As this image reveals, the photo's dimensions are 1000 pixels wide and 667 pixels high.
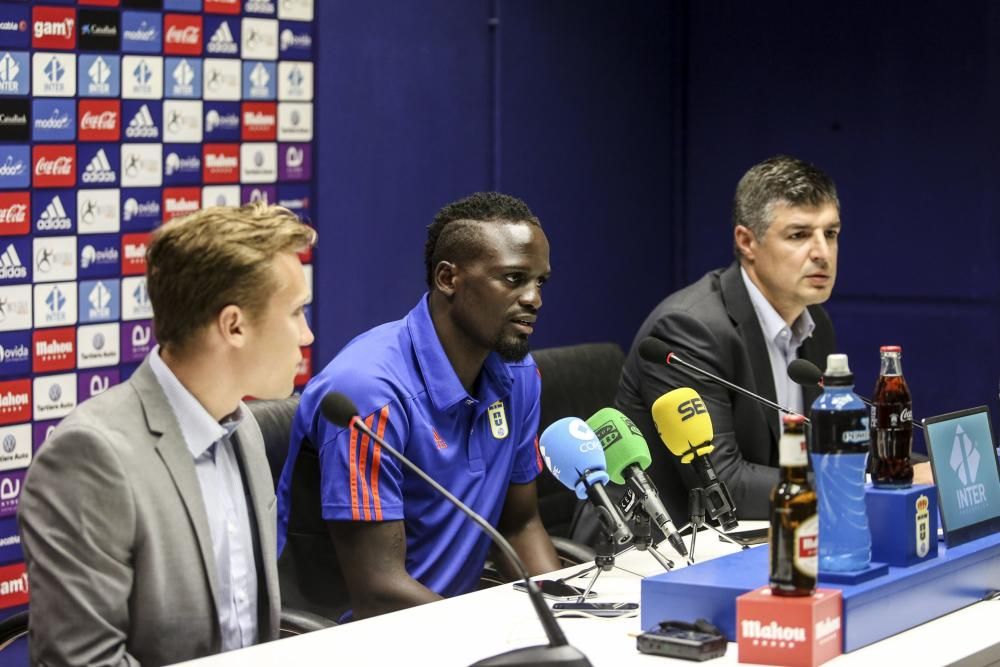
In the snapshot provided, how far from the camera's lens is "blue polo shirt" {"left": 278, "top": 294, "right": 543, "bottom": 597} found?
2.57 m

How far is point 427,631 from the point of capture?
7.07ft

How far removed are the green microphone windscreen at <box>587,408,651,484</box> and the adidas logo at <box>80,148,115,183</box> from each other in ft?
5.53

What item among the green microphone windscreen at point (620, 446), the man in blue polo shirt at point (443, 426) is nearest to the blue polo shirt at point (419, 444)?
the man in blue polo shirt at point (443, 426)

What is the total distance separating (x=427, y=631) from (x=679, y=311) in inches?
56.7

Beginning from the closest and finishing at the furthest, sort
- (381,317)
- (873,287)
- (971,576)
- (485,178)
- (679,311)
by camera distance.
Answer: (971,576) < (679,311) < (381,317) < (485,178) < (873,287)

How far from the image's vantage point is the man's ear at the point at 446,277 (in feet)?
9.37

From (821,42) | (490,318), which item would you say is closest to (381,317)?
(490,318)

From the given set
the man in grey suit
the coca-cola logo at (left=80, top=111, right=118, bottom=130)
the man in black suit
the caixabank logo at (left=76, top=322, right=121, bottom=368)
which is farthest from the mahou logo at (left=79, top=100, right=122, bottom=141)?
the man in grey suit

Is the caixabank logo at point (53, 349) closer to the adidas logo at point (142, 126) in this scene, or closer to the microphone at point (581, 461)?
the adidas logo at point (142, 126)

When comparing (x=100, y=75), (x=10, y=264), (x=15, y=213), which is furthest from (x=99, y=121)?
(x=10, y=264)

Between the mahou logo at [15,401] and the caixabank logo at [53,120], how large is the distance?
1.89 feet

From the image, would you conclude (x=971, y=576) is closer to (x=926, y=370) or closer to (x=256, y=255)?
(x=256, y=255)

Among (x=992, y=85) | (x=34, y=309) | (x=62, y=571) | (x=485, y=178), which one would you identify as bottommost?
(x=62, y=571)

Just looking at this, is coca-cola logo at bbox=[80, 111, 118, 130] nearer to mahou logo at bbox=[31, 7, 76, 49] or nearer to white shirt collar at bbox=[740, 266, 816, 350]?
mahou logo at bbox=[31, 7, 76, 49]
